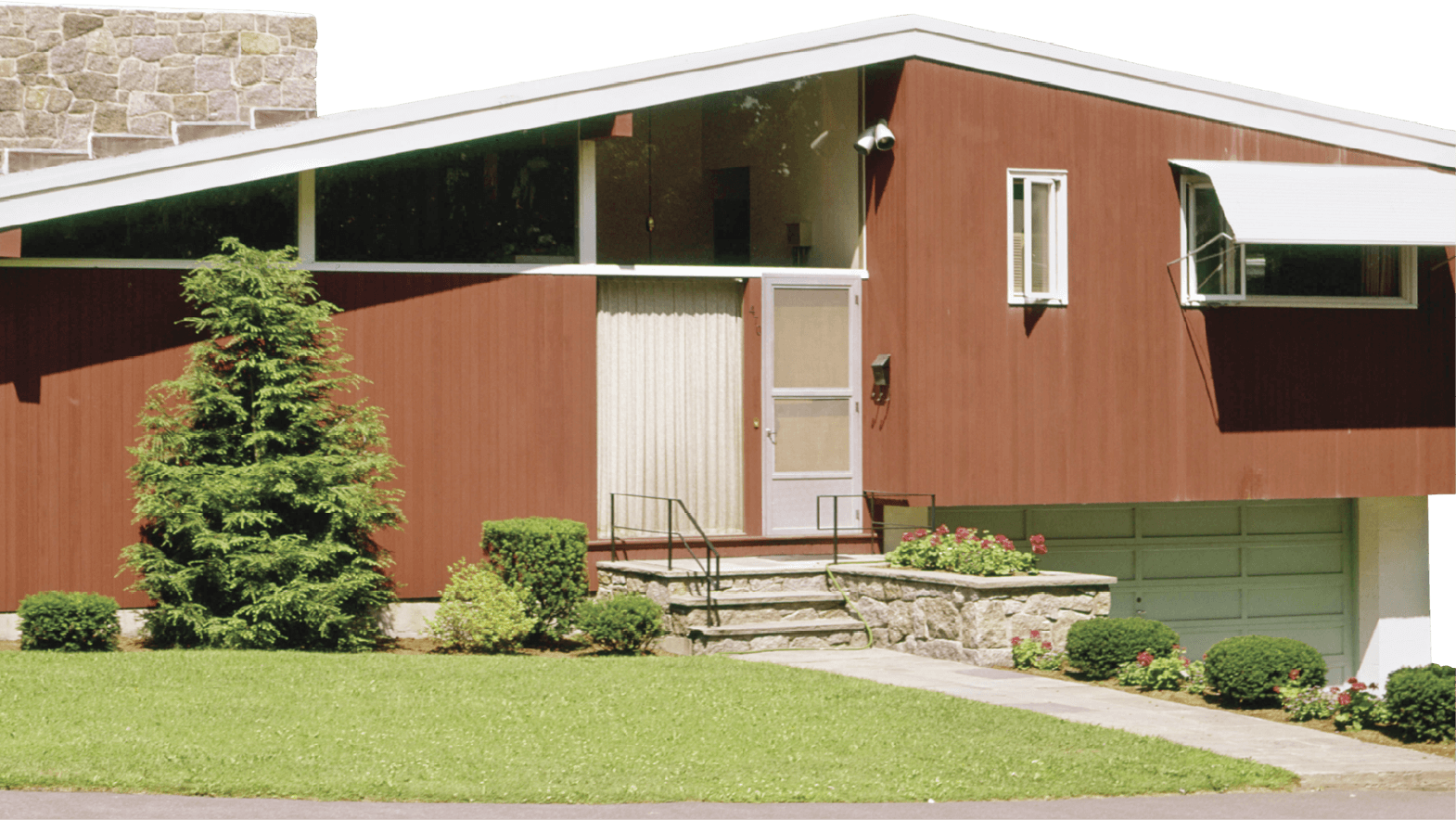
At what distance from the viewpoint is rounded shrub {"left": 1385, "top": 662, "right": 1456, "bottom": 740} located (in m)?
9.81

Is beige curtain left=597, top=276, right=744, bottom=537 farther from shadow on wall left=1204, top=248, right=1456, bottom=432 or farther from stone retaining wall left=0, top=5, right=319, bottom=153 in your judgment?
stone retaining wall left=0, top=5, right=319, bottom=153

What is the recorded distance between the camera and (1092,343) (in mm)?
15992

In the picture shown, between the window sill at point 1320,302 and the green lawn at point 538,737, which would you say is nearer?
the green lawn at point 538,737

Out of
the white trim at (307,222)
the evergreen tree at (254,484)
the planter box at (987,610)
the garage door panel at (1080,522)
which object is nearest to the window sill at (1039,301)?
the garage door panel at (1080,522)

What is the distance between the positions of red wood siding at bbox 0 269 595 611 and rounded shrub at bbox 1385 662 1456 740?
7683 millimetres

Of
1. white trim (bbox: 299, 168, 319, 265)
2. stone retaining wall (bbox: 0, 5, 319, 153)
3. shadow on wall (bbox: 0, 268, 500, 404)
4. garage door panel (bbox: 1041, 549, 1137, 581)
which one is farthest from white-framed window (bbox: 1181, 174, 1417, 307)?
stone retaining wall (bbox: 0, 5, 319, 153)

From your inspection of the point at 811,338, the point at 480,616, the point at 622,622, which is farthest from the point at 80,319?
the point at 811,338

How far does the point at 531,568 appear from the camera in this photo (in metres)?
14.2

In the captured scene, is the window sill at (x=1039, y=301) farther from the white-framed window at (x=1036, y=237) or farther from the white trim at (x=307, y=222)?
the white trim at (x=307, y=222)

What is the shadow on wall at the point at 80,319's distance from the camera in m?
13.9

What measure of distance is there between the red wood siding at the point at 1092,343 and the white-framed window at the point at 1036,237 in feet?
0.33

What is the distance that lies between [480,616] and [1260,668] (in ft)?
20.7

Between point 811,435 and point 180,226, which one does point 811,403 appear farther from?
point 180,226

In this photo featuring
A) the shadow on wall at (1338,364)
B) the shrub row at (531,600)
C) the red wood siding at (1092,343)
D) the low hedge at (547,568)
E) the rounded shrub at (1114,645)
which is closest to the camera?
the rounded shrub at (1114,645)
